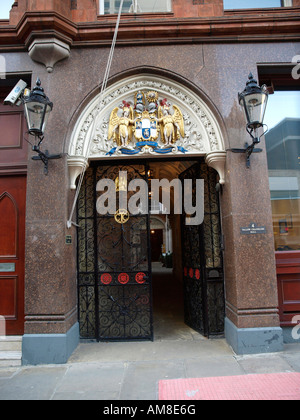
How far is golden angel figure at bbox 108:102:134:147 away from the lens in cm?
530

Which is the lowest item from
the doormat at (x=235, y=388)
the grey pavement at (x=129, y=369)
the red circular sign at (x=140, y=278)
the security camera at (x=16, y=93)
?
the grey pavement at (x=129, y=369)

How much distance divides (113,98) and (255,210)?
11.4 ft

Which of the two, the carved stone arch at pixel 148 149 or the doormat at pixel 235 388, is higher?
the carved stone arch at pixel 148 149

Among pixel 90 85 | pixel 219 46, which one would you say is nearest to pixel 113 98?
pixel 90 85

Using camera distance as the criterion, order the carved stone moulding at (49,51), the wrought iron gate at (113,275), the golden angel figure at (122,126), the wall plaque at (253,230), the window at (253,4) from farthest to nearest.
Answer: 1. the window at (253,4)
2. the wrought iron gate at (113,275)
3. the golden angel figure at (122,126)
4. the carved stone moulding at (49,51)
5. the wall plaque at (253,230)

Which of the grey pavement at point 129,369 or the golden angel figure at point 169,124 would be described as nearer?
the grey pavement at point 129,369

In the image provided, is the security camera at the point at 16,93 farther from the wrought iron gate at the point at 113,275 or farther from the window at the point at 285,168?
the window at the point at 285,168

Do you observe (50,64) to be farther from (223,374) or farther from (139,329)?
(223,374)

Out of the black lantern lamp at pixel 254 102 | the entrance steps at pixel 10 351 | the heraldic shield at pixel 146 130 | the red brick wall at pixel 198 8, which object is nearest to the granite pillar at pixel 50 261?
the entrance steps at pixel 10 351

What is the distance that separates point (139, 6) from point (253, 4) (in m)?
2.40

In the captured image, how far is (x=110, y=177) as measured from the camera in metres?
5.73

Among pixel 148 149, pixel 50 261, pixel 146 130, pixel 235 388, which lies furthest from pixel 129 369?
pixel 146 130

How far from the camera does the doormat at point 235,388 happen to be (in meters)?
3.40

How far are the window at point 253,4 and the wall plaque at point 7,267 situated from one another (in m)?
6.74
